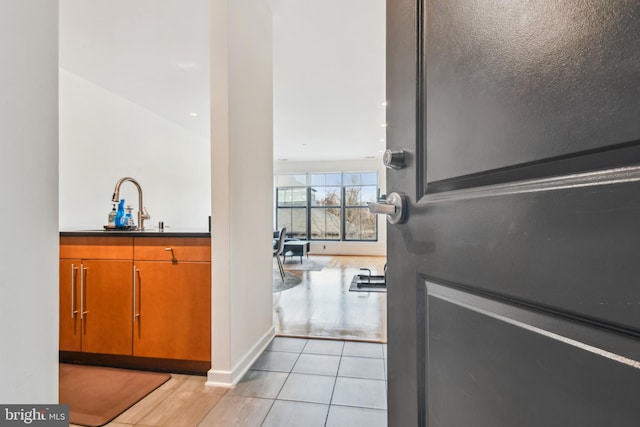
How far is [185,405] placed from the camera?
1664 mm

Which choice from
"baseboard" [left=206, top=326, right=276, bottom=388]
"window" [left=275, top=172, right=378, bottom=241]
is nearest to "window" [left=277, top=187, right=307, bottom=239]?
"window" [left=275, top=172, right=378, bottom=241]

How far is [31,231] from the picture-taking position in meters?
0.67

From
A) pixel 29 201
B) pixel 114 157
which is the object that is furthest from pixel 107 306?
pixel 114 157

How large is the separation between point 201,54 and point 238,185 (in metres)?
1.95

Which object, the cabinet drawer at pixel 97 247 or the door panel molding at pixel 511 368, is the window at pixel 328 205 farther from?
the door panel molding at pixel 511 368

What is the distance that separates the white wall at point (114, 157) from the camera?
3500 millimetres

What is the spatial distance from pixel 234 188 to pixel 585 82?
1.81 meters

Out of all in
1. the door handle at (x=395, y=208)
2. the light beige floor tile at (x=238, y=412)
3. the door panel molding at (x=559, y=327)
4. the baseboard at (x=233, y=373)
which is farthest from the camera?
the baseboard at (x=233, y=373)

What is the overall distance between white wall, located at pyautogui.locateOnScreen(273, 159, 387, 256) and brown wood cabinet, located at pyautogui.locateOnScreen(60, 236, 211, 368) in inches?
268

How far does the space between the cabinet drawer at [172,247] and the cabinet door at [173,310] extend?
41 mm

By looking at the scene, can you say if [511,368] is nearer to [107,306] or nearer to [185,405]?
[185,405]

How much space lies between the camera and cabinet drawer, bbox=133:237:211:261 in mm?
1984

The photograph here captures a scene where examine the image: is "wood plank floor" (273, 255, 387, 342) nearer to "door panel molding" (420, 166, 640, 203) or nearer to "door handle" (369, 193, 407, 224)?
"door handle" (369, 193, 407, 224)

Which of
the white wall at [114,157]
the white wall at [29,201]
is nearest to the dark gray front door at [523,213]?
the white wall at [29,201]
